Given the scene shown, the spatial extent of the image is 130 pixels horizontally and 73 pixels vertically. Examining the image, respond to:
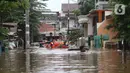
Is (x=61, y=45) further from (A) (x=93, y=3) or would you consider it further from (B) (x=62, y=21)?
(B) (x=62, y=21)

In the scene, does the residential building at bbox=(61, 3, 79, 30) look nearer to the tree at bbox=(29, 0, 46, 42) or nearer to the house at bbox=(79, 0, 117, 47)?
the house at bbox=(79, 0, 117, 47)

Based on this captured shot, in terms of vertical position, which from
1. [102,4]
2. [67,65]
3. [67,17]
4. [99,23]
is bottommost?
[67,17]

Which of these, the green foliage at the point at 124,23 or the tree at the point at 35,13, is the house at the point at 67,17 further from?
the green foliage at the point at 124,23

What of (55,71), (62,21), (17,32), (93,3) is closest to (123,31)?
(55,71)

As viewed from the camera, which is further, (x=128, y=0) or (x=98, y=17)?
(x=98, y=17)

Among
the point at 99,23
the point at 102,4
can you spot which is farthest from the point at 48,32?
the point at 99,23

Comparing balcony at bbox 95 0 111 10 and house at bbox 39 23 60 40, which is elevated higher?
balcony at bbox 95 0 111 10

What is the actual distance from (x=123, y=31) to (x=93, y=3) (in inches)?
2607

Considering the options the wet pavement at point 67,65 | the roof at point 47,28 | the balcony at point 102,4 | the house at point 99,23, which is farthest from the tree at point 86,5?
the wet pavement at point 67,65

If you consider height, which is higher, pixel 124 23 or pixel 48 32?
pixel 124 23

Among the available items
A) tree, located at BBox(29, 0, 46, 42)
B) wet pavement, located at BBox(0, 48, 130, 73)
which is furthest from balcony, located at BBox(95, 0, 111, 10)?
wet pavement, located at BBox(0, 48, 130, 73)

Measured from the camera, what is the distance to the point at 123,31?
18297mm

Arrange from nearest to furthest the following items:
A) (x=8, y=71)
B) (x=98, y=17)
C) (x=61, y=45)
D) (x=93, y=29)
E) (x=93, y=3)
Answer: (x=8, y=71) → (x=61, y=45) → (x=98, y=17) → (x=93, y=29) → (x=93, y=3)

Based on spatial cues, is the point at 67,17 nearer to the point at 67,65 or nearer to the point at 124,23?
the point at 67,65
